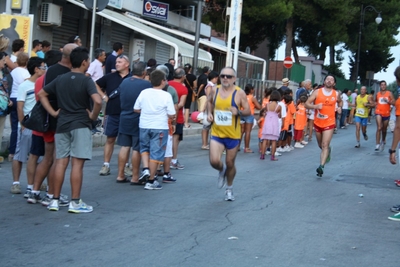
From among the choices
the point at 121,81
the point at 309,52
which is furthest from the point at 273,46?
the point at 121,81

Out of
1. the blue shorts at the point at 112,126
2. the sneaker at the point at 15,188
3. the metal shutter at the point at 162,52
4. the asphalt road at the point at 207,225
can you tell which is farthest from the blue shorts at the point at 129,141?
the metal shutter at the point at 162,52

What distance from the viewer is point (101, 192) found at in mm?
10070

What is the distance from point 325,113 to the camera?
13.6 meters

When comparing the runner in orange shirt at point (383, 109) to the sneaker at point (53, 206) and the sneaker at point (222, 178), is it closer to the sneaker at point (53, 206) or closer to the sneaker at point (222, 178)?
the sneaker at point (222, 178)

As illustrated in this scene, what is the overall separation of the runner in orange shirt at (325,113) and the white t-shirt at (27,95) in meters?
6.02

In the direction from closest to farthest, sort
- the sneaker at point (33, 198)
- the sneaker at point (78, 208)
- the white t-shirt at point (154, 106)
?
the sneaker at point (78, 208) → the sneaker at point (33, 198) → the white t-shirt at point (154, 106)

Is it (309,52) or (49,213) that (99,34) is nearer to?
(49,213)

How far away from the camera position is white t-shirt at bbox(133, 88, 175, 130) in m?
10.5

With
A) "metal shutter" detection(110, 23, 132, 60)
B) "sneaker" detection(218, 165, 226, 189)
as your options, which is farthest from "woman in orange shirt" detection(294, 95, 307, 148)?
"sneaker" detection(218, 165, 226, 189)

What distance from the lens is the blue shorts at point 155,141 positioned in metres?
10.6

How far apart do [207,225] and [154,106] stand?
2.90 m

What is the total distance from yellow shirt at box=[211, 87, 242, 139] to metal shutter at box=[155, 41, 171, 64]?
19.8m

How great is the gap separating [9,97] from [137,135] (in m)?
2.03

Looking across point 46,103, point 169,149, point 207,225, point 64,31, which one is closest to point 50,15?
point 64,31
